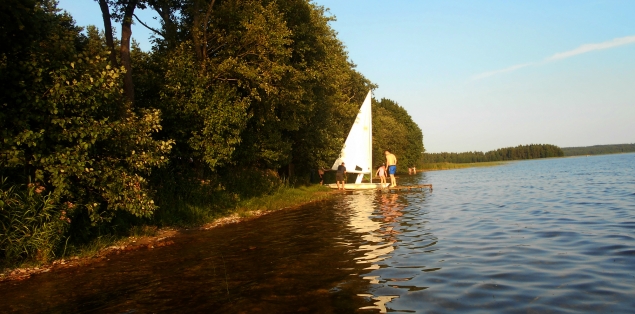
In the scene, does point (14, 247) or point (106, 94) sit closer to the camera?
point (14, 247)

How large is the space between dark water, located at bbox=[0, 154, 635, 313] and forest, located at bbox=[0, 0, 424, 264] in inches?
71.2

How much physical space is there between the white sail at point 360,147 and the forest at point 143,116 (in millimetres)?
1734

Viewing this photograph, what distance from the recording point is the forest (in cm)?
1045

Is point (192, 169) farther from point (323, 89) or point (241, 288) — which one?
point (323, 89)

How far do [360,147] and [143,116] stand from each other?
20.1 metres

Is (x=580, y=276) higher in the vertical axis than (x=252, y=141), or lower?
lower

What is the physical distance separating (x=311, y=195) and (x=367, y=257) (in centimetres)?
1650

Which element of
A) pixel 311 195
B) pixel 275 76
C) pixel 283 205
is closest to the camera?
pixel 275 76

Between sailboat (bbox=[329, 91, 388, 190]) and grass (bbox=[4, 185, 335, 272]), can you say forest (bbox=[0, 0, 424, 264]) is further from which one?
sailboat (bbox=[329, 91, 388, 190])

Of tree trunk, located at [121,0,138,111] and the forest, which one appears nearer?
the forest

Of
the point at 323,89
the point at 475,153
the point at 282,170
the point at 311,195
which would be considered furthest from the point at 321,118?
the point at 475,153

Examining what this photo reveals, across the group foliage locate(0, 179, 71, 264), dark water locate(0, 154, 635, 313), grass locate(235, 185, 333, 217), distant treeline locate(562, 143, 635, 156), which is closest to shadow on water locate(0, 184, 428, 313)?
dark water locate(0, 154, 635, 313)

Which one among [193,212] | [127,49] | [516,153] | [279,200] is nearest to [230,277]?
[193,212]

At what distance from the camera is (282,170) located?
108 ft
